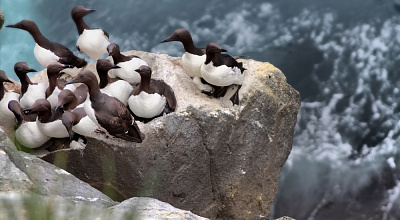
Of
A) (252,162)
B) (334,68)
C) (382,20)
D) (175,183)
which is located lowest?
(175,183)

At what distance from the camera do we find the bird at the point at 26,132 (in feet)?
23.3

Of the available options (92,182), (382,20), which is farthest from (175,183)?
(382,20)

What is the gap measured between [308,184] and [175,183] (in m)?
4.77

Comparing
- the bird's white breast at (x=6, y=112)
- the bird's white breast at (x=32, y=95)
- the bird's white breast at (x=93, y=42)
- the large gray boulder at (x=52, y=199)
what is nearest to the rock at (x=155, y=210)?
the large gray boulder at (x=52, y=199)

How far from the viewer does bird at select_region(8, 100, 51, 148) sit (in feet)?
23.3

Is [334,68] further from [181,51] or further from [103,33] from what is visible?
[103,33]

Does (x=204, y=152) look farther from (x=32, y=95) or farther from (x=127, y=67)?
(x=32, y=95)

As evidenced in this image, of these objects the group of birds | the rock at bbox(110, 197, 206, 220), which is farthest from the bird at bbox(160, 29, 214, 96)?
the rock at bbox(110, 197, 206, 220)

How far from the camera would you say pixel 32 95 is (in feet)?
24.2

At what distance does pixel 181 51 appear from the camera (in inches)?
543

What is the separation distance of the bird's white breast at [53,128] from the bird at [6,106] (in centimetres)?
63

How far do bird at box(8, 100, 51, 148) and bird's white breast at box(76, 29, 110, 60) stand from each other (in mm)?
1342

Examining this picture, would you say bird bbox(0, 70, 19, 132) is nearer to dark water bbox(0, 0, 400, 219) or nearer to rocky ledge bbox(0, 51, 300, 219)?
rocky ledge bbox(0, 51, 300, 219)

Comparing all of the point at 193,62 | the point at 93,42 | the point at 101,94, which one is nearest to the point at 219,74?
the point at 193,62
